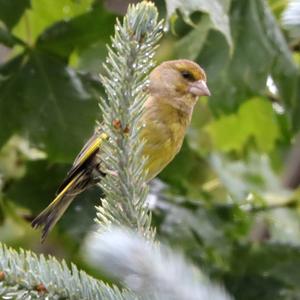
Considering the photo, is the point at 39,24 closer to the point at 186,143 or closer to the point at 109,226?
the point at 186,143

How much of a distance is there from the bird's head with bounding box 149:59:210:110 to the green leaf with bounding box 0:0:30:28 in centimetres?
63

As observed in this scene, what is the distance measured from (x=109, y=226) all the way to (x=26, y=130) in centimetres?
250

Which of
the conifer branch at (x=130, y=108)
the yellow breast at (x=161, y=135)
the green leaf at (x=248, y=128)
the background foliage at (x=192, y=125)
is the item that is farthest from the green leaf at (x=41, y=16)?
the conifer branch at (x=130, y=108)

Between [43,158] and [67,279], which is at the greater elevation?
[67,279]

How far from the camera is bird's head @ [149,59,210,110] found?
391cm

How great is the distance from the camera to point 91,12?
14.4ft

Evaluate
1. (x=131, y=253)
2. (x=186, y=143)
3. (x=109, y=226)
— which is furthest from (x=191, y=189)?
(x=131, y=253)

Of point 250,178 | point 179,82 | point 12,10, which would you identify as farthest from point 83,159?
point 250,178

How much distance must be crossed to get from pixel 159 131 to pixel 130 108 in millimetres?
1750

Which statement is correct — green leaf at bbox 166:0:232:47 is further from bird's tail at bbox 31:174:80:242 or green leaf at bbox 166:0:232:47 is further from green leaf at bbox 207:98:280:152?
green leaf at bbox 207:98:280:152

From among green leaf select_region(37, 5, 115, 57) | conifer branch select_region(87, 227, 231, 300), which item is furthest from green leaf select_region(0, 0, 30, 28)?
conifer branch select_region(87, 227, 231, 300)

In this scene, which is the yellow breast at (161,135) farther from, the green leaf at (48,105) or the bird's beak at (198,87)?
the green leaf at (48,105)

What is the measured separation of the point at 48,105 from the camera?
173 inches

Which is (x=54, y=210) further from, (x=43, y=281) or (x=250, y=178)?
(x=250, y=178)
